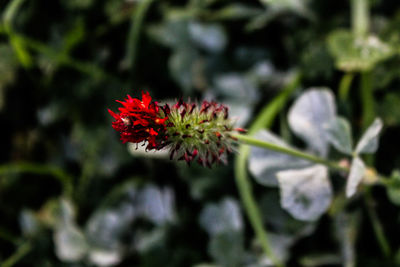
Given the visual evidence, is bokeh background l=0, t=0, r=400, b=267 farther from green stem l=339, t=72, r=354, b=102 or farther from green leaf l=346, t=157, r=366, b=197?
green leaf l=346, t=157, r=366, b=197

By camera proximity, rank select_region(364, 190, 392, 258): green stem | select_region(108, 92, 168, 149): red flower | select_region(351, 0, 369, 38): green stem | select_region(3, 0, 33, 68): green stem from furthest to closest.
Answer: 1. select_region(3, 0, 33, 68): green stem
2. select_region(351, 0, 369, 38): green stem
3. select_region(364, 190, 392, 258): green stem
4. select_region(108, 92, 168, 149): red flower

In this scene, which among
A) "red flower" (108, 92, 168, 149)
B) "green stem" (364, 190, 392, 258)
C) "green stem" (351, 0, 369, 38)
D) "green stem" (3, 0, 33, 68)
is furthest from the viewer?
"green stem" (3, 0, 33, 68)

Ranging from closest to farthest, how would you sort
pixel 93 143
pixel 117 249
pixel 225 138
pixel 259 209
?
pixel 225 138 < pixel 259 209 < pixel 117 249 < pixel 93 143

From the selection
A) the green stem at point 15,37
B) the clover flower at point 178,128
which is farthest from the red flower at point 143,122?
the green stem at point 15,37

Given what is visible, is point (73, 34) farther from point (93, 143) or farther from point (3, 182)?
point (3, 182)

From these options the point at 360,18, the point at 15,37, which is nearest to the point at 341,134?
the point at 360,18

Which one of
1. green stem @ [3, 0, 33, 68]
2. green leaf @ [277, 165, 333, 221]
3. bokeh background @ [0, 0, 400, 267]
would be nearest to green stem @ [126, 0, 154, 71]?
bokeh background @ [0, 0, 400, 267]

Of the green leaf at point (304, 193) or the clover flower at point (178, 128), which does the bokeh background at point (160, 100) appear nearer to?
the green leaf at point (304, 193)

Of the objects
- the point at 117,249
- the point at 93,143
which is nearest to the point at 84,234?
the point at 117,249
